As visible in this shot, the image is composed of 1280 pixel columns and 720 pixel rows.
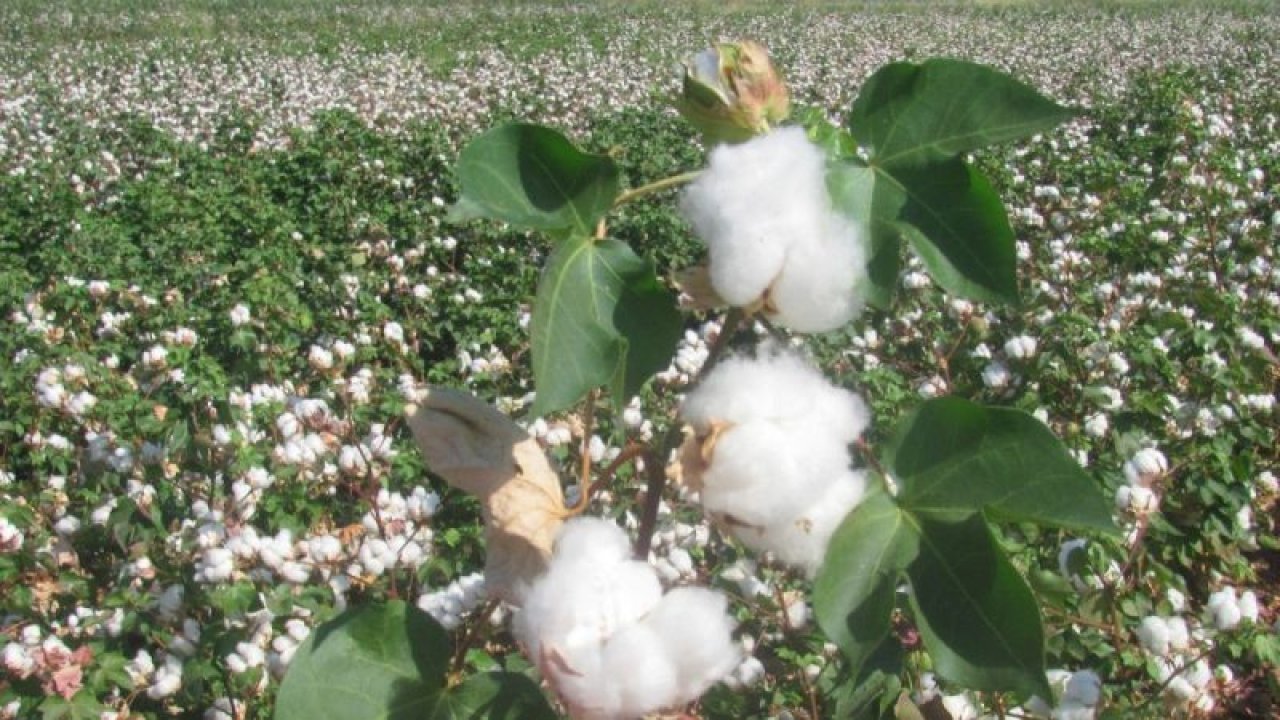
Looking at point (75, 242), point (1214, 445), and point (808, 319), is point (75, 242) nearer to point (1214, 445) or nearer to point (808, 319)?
point (1214, 445)

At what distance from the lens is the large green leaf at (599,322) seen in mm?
589

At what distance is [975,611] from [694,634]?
16 centimetres

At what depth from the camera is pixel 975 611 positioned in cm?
62

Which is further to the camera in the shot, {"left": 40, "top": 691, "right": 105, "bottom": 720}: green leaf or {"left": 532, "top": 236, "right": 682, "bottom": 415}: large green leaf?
{"left": 40, "top": 691, "right": 105, "bottom": 720}: green leaf

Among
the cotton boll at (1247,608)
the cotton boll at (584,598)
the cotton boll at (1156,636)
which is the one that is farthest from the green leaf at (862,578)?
the cotton boll at (1247,608)

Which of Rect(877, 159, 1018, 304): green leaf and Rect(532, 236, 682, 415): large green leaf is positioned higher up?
Rect(877, 159, 1018, 304): green leaf

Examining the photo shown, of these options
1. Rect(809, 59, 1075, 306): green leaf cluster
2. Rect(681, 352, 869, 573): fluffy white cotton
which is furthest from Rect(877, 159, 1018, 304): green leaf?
Rect(681, 352, 869, 573): fluffy white cotton

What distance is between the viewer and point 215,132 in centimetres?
700

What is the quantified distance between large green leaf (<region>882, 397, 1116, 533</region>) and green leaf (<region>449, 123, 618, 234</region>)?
249 mm

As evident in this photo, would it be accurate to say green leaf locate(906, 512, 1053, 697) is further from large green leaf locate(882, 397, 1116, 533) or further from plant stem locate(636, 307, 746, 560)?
plant stem locate(636, 307, 746, 560)

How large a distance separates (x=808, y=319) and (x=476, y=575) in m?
1.04

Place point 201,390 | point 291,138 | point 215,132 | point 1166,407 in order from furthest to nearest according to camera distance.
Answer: point 215,132, point 291,138, point 1166,407, point 201,390

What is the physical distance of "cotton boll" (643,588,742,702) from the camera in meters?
0.61

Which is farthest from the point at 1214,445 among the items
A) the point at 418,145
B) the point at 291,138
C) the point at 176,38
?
the point at 176,38
